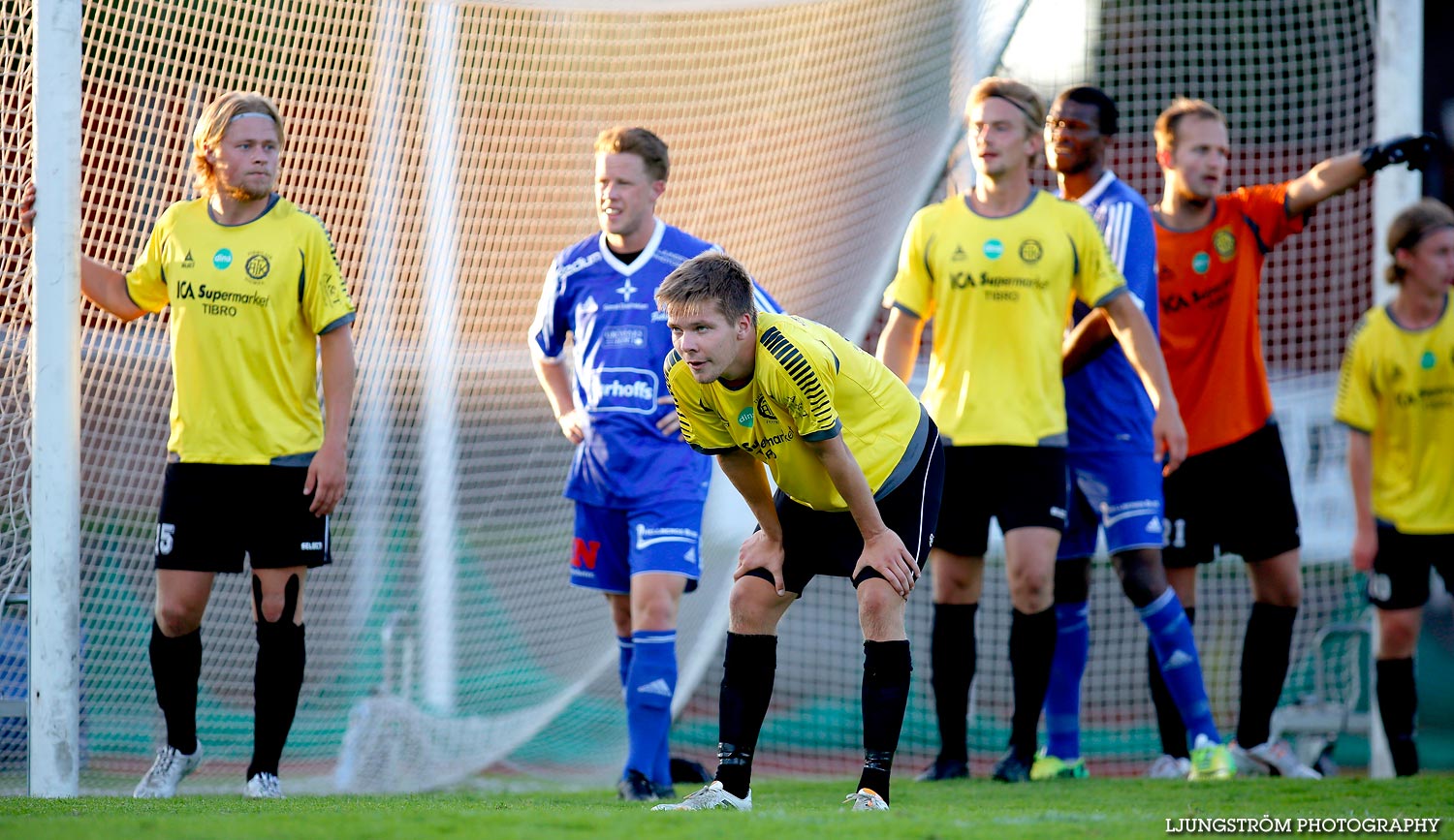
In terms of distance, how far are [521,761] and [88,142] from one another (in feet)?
11.0

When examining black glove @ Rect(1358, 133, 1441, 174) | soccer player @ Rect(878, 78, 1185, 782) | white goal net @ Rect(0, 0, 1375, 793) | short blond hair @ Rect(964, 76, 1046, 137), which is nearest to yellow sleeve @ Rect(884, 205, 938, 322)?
soccer player @ Rect(878, 78, 1185, 782)

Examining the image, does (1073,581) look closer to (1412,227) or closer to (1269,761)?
(1269,761)

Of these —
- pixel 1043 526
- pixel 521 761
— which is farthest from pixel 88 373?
pixel 1043 526

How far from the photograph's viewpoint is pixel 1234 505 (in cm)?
558

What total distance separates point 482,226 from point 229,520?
2172 millimetres

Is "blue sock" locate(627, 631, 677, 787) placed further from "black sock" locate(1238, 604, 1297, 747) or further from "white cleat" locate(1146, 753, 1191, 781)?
"black sock" locate(1238, 604, 1297, 747)

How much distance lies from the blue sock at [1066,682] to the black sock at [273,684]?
108 inches

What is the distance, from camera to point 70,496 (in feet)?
14.4

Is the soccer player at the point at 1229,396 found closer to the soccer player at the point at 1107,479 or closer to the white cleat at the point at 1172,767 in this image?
the white cleat at the point at 1172,767

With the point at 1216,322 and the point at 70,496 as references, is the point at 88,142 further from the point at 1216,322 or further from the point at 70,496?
the point at 1216,322

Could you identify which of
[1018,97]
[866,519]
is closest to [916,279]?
[1018,97]

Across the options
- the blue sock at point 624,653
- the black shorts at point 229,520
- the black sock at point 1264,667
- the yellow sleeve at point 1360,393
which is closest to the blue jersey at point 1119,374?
the black sock at point 1264,667

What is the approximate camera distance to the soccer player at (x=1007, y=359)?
4938mm

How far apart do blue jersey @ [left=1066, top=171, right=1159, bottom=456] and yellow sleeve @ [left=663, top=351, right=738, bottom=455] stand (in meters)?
2.25
